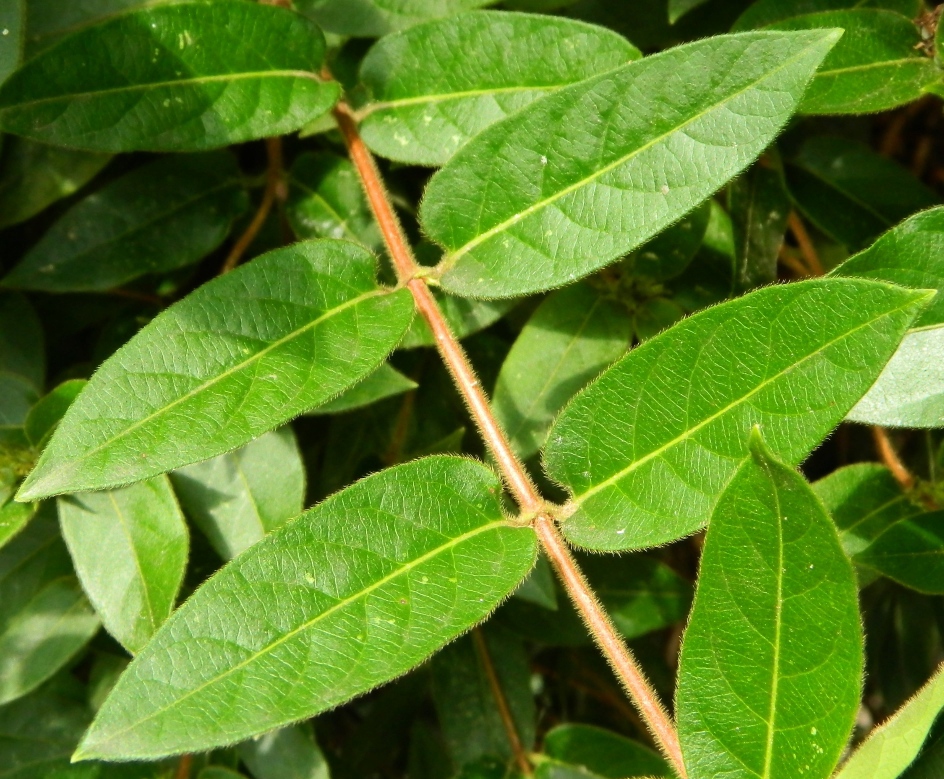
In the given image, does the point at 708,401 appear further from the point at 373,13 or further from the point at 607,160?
the point at 373,13

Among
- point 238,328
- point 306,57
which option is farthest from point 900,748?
point 306,57

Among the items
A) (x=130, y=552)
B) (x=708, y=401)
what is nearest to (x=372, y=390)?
(x=130, y=552)

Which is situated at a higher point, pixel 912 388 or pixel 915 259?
pixel 915 259

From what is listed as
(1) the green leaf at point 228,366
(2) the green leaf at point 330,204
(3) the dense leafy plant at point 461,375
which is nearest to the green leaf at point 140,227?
(3) the dense leafy plant at point 461,375

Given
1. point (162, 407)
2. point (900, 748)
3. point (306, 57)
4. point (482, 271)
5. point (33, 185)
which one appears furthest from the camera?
point (33, 185)

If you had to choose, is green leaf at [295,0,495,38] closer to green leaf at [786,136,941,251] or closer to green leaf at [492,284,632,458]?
green leaf at [492,284,632,458]

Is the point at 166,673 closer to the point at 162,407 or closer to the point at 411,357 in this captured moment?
the point at 162,407

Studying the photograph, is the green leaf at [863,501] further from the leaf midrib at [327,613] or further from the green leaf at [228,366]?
the green leaf at [228,366]
